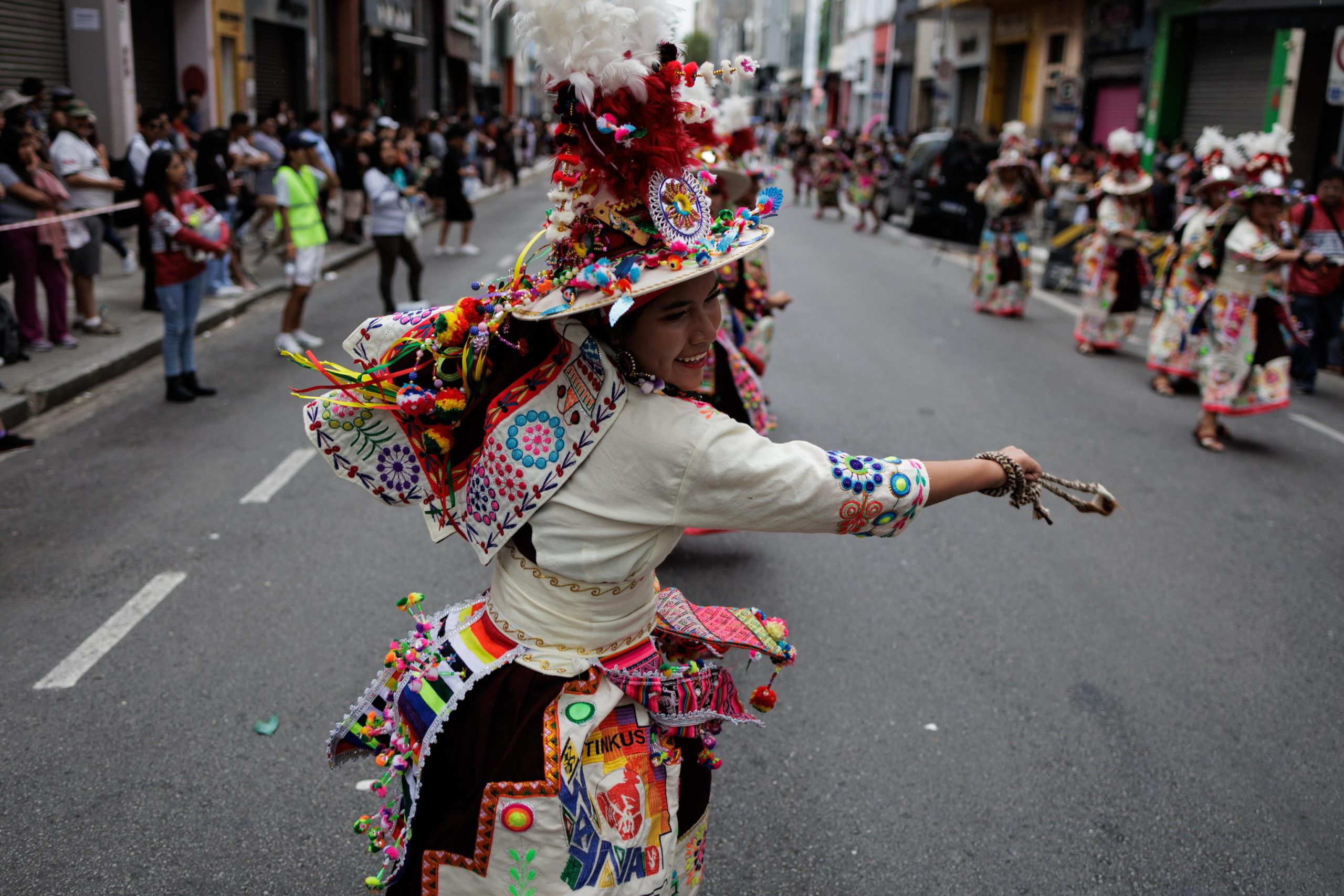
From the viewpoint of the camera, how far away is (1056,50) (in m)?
28.7

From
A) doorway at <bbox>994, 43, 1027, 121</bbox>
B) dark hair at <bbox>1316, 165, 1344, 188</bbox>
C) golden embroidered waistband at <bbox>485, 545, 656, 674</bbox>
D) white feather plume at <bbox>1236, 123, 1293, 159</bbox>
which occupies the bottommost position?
golden embroidered waistband at <bbox>485, 545, 656, 674</bbox>

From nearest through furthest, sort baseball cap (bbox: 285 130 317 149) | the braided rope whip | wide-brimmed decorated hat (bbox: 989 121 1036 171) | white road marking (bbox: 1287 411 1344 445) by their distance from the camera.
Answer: the braided rope whip < white road marking (bbox: 1287 411 1344 445) < baseball cap (bbox: 285 130 317 149) < wide-brimmed decorated hat (bbox: 989 121 1036 171)

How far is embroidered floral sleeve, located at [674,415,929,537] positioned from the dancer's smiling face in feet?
0.43

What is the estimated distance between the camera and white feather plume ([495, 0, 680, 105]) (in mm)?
1852

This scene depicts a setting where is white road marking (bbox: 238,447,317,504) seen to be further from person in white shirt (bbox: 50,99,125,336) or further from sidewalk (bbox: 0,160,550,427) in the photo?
person in white shirt (bbox: 50,99,125,336)

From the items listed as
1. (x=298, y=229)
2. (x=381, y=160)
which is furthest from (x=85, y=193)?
(x=381, y=160)

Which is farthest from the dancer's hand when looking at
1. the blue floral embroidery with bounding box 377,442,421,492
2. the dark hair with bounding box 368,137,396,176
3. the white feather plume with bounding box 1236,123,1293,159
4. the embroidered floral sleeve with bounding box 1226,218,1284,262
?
the dark hair with bounding box 368,137,396,176

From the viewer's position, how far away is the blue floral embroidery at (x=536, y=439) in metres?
1.99

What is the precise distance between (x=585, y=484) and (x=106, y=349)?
8839 mm

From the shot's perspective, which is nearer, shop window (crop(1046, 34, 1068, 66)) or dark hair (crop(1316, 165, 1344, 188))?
dark hair (crop(1316, 165, 1344, 188))

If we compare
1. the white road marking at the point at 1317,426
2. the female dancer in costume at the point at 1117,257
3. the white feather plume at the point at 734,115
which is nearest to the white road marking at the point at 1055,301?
the female dancer in costume at the point at 1117,257

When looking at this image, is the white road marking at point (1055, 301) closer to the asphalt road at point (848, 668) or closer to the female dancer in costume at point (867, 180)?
the asphalt road at point (848, 668)

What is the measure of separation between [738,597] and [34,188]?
7437 millimetres

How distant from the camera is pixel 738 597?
16.1ft
